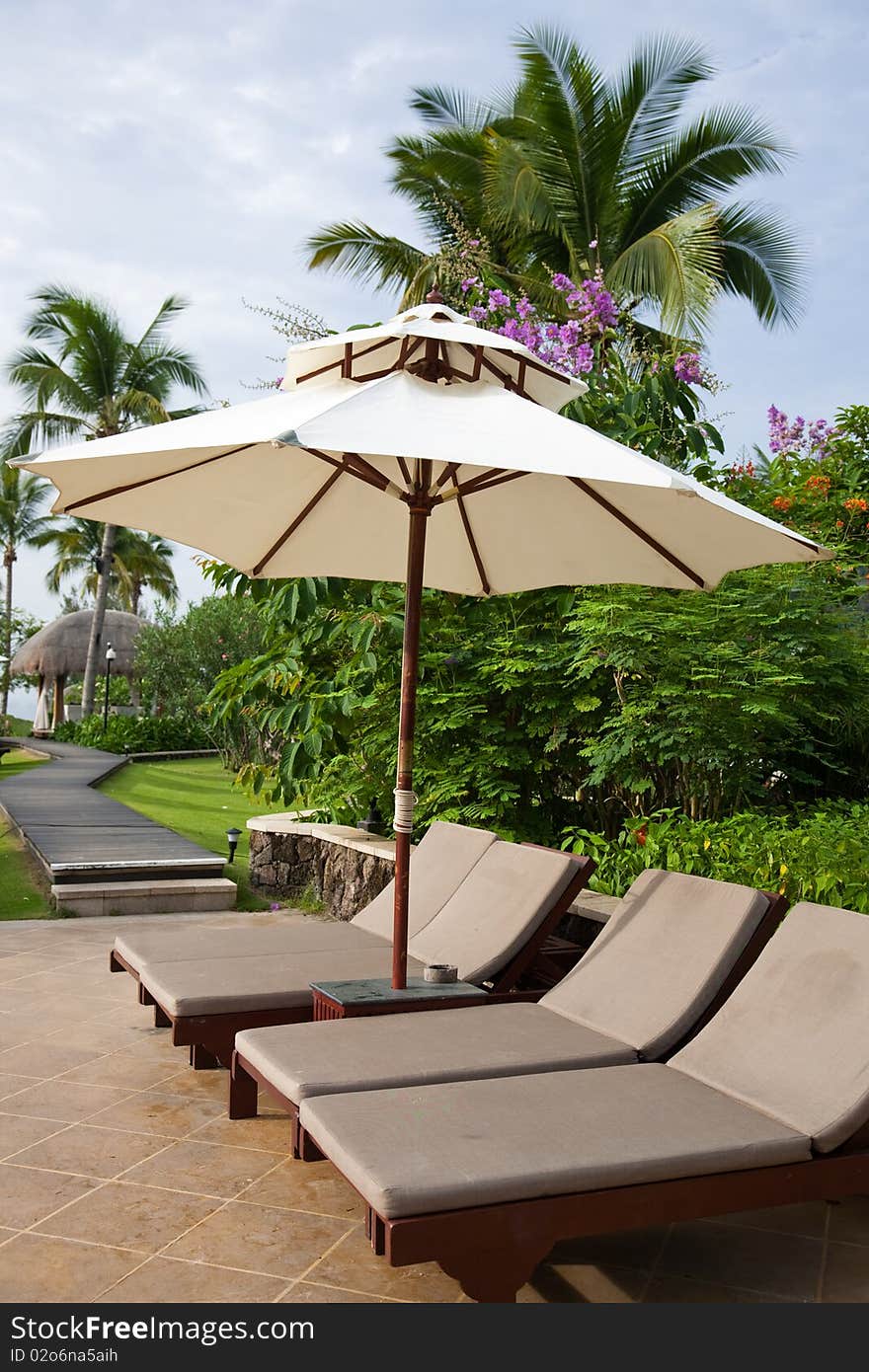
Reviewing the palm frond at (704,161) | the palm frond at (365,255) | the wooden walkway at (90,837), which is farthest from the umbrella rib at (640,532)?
the palm frond at (704,161)

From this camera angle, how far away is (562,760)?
23.8 feet

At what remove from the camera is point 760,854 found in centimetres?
502

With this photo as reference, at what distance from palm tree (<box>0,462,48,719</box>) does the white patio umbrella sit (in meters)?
40.1

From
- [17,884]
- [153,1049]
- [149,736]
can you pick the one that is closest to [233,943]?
[153,1049]

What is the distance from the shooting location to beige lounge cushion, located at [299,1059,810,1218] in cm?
249

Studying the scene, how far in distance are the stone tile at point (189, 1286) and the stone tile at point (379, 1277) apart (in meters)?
0.14

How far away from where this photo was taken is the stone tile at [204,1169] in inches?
136

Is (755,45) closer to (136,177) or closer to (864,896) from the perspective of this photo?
(136,177)

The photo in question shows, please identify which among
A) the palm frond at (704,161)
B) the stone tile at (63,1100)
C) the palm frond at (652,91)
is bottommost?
the stone tile at (63,1100)

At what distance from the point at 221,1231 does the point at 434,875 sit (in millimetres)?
2394

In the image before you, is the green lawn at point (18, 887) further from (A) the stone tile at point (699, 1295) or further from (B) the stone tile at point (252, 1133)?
(A) the stone tile at point (699, 1295)

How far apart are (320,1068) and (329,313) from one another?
23.1 feet

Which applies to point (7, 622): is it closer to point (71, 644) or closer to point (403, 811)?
point (71, 644)

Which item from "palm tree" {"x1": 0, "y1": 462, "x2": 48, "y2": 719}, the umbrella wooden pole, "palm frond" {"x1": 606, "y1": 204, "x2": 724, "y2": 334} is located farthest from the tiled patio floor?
"palm tree" {"x1": 0, "y1": 462, "x2": 48, "y2": 719}
